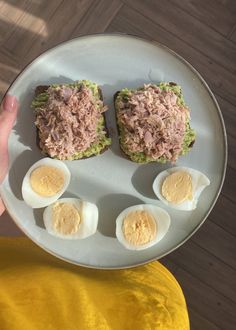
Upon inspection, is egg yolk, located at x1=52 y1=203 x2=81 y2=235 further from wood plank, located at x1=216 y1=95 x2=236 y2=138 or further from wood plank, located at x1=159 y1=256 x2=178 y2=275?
wood plank, located at x1=216 y1=95 x2=236 y2=138

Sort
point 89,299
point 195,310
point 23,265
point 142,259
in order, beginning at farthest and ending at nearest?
1. point 195,310
2. point 142,259
3. point 23,265
4. point 89,299

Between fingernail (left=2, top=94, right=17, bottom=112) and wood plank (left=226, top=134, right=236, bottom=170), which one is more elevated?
wood plank (left=226, top=134, right=236, bottom=170)

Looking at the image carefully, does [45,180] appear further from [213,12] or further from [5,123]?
[213,12]

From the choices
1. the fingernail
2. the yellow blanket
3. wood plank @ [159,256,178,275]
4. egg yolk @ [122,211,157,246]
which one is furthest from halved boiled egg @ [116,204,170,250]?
the fingernail

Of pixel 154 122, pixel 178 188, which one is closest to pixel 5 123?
pixel 154 122

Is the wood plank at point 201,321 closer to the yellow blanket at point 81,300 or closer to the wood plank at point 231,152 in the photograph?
the yellow blanket at point 81,300

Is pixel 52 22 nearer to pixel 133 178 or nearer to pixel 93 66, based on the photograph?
pixel 93 66

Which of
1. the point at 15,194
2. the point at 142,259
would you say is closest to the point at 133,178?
the point at 142,259
